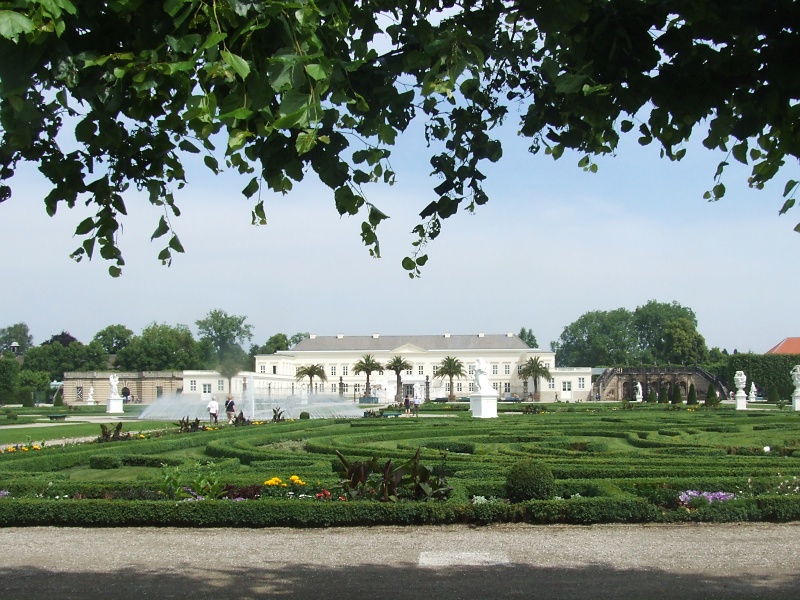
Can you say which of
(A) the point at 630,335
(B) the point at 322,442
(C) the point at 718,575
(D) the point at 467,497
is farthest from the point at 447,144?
(A) the point at 630,335

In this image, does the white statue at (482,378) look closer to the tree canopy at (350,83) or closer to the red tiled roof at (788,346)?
the tree canopy at (350,83)

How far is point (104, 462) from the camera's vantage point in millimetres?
13625

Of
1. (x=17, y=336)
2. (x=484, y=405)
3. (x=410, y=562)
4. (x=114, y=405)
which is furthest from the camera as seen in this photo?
(x=17, y=336)

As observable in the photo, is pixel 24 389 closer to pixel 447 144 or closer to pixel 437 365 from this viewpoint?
pixel 437 365

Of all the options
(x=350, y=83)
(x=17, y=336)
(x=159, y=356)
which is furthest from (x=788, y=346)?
(x=17, y=336)

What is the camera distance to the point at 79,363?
81.1 metres

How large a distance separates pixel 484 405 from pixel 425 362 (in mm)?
52488

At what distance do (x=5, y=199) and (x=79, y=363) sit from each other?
274 ft

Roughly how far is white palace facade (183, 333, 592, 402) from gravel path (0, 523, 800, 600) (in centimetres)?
6433

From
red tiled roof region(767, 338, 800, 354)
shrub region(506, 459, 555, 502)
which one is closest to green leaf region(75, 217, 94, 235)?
shrub region(506, 459, 555, 502)

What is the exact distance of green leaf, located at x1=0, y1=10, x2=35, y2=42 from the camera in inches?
82.3

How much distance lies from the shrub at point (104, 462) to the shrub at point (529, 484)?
778cm

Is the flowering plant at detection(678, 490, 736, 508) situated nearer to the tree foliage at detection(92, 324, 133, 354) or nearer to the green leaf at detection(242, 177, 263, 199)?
the green leaf at detection(242, 177, 263, 199)

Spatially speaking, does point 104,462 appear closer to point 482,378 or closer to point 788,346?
point 482,378
